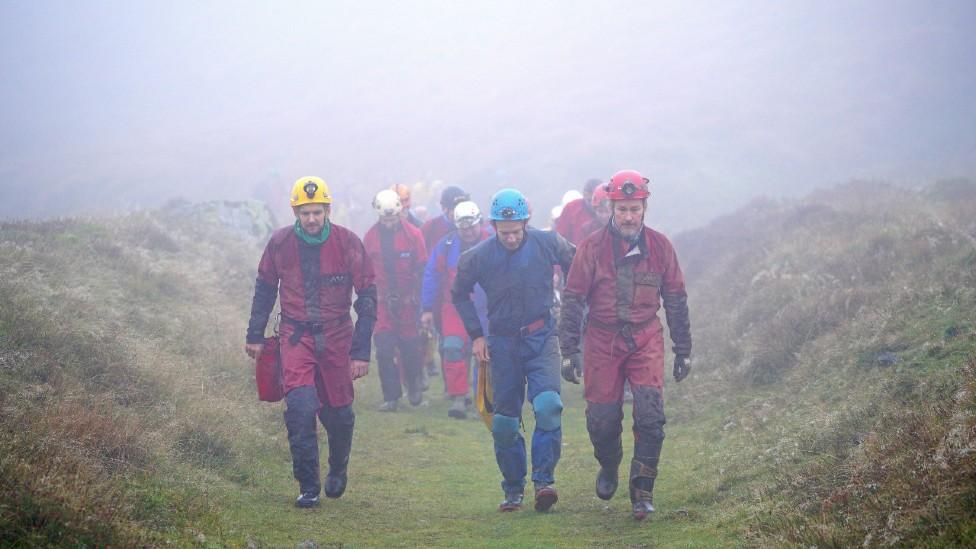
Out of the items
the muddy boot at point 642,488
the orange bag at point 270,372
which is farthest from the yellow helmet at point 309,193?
the muddy boot at point 642,488

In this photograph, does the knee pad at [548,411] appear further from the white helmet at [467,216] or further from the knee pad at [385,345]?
the knee pad at [385,345]

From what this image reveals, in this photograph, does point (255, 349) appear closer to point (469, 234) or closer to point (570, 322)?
point (570, 322)

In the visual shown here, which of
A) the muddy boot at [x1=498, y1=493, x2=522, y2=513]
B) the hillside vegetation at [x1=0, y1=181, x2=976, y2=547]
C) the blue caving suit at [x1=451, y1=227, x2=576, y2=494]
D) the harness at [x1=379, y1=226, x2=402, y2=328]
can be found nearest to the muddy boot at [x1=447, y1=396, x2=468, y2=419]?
the hillside vegetation at [x1=0, y1=181, x2=976, y2=547]

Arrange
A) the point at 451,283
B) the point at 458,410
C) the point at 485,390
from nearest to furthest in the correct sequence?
1. the point at 485,390
2. the point at 451,283
3. the point at 458,410

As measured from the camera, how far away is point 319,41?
103m

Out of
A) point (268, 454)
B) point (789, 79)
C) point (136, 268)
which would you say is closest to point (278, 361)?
point (268, 454)

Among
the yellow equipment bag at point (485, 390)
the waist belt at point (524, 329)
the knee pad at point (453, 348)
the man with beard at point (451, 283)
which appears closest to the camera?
the waist belt at point (524, 329)

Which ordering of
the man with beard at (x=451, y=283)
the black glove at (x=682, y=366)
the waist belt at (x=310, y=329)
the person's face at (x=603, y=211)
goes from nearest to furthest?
the black glove at (x=682, y=366) → the waist belt at (x=310, y=329) → the man with beard at (x=451, y=283) → the person's face at (x=603, y=211)

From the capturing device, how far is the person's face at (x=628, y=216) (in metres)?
6.72

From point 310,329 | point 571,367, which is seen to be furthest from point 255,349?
point 571,367

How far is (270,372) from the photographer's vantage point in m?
6.86

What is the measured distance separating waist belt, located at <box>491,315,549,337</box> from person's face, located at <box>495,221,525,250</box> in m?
0.67

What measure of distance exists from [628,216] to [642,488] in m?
2.09

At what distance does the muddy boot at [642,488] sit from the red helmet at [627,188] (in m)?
2.06
